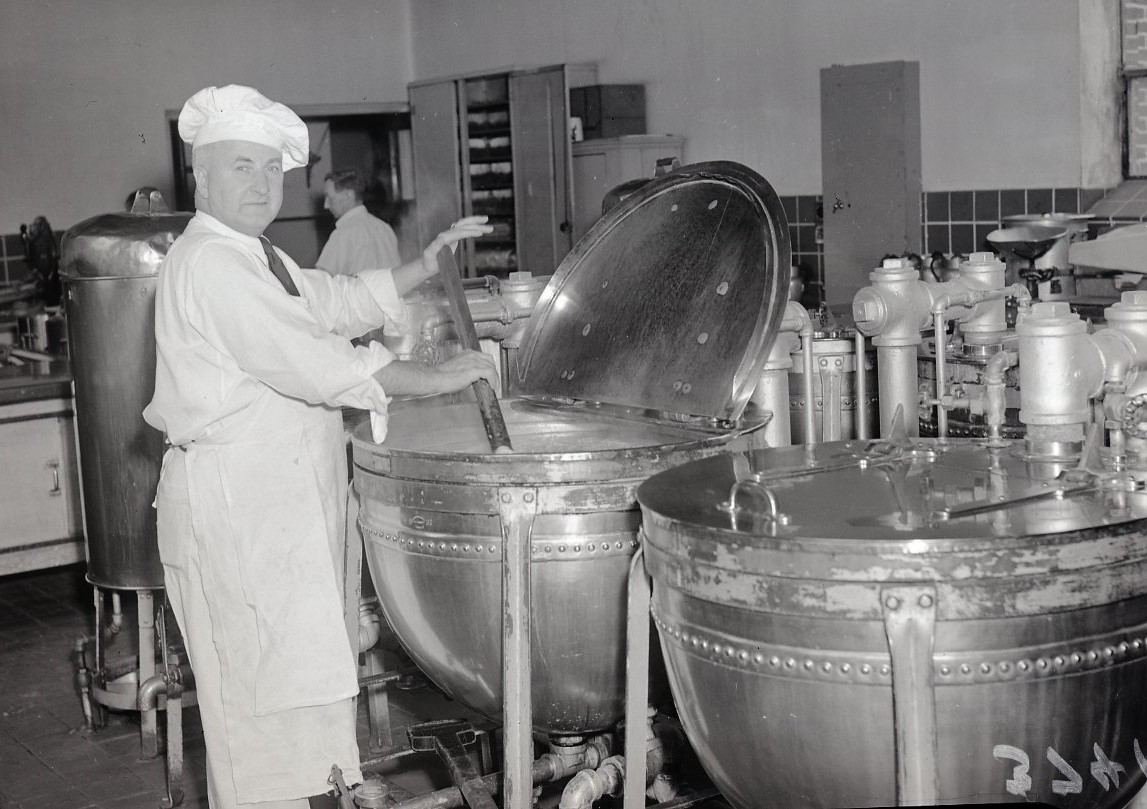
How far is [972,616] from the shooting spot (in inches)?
62.9

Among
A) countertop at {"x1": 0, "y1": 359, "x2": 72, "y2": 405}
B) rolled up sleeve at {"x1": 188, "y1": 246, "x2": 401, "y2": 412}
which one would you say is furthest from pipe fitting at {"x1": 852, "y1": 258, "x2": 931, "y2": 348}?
countertop at {"x1": 0, "y1": 359, "x2": 72, "y2": 405}

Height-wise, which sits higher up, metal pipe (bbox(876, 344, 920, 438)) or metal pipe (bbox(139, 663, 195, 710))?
metal pipe (bbox(876, 344, 920, 438))

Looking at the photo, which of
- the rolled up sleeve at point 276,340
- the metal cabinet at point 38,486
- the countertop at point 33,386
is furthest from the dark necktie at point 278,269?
the metal cabinet at point 38,486

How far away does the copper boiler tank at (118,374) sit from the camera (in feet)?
11.8

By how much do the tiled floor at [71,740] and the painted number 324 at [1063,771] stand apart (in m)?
1.65

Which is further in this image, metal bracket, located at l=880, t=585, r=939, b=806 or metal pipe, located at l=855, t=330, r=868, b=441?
metal pipe, located at l=855, t=330, r=868, b=441

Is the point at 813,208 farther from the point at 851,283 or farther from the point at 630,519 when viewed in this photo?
the point at 630,519

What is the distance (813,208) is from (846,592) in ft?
17.6

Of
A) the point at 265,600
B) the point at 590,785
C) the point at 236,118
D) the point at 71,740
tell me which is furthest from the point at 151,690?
the point at 236,118

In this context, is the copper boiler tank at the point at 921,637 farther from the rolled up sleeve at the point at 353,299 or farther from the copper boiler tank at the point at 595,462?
the rolled up sleeve at the point at 353,299

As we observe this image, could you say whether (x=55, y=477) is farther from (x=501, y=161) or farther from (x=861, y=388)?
(x=501, y=161)

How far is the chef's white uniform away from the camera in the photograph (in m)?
2.45

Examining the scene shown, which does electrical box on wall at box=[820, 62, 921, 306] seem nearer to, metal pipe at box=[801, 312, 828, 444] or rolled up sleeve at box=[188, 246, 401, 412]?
metal pipe at box=[801, 312, 828, 444]

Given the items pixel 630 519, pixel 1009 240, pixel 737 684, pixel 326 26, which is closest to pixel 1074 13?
pixel 1009 240
